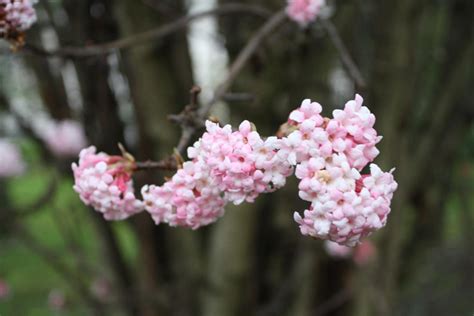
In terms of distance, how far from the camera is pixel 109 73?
2.77 m

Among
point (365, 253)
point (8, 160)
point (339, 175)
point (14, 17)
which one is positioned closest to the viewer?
point (339, 175)

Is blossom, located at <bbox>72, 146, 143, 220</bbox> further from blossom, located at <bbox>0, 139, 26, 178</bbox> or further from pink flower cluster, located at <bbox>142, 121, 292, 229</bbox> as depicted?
blossom, located at <bbox>0, 139, 26, 178</bbox>

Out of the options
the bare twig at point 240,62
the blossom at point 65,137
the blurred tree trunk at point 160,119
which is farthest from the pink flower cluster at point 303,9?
the blossom at point 65,137

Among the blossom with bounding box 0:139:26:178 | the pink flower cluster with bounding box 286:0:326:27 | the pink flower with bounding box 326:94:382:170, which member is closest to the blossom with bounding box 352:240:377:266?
the pink flower cluster with bounding box 286:0:326:27

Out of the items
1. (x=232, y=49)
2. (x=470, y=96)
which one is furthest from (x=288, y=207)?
(x=470, y=96)

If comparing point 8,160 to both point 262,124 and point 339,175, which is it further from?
point 339,175

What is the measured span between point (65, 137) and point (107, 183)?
7.83 ft

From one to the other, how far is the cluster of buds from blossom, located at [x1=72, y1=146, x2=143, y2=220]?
34 cm

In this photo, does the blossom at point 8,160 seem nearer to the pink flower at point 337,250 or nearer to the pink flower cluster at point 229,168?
the pink flower at point 337,250

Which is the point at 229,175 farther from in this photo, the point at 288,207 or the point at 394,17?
the point at 288,207

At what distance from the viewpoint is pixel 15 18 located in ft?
4.12

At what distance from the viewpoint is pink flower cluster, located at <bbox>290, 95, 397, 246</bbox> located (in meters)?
0.87

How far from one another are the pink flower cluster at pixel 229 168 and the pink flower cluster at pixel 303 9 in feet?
2.87

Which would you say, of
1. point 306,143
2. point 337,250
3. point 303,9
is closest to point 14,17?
point 306,143
